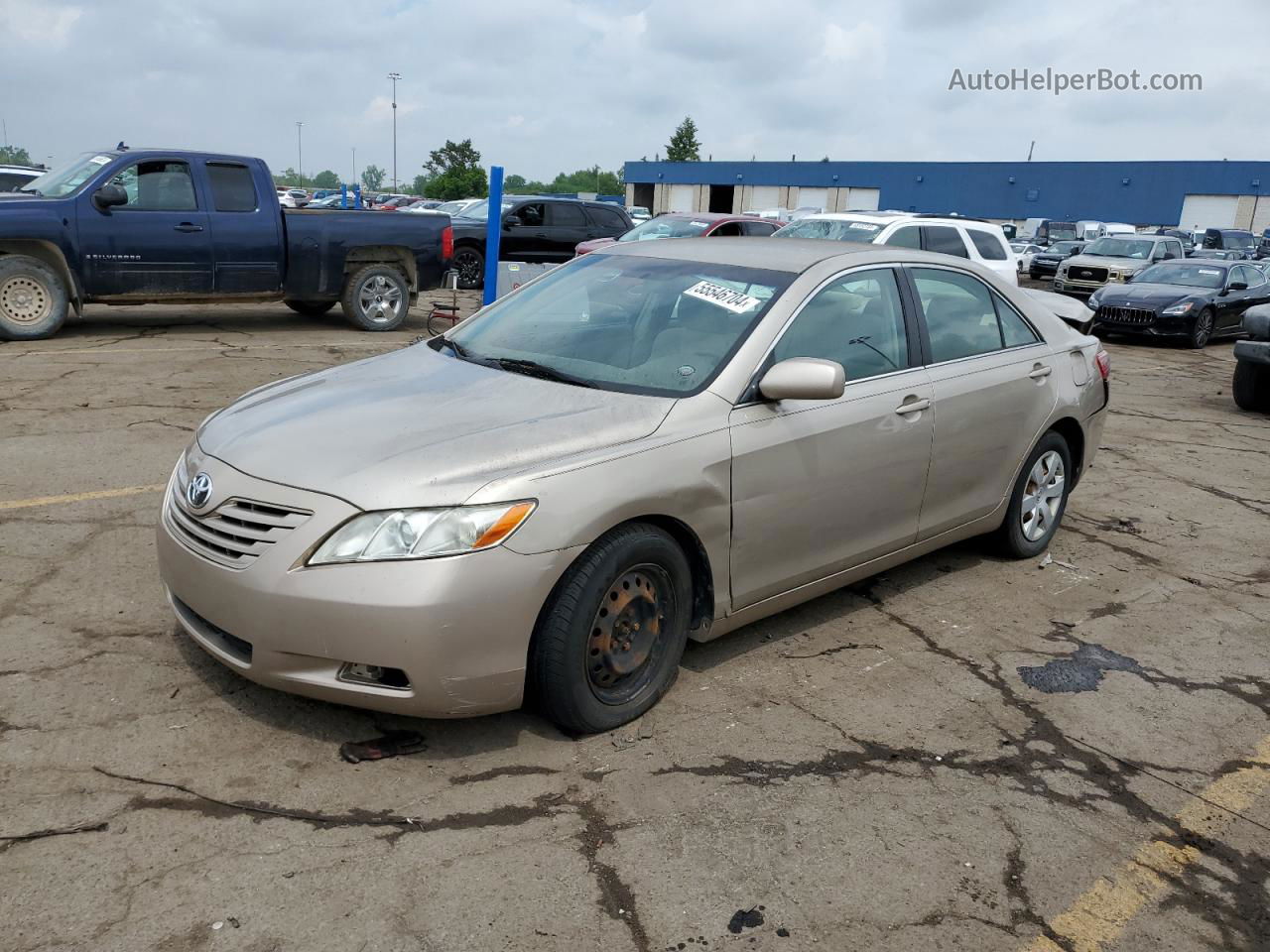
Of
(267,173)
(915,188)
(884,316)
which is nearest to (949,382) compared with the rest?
(884,316)

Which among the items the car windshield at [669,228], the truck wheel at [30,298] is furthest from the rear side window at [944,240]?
the truck wheel at [30,298]

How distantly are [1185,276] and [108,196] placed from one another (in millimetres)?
16581

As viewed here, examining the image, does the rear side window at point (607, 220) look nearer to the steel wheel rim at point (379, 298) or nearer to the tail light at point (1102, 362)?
the steel wheel rim at point (379, 298)

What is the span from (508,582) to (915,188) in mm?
66473

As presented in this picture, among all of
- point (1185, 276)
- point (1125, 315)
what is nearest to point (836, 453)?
point (1125, 315)

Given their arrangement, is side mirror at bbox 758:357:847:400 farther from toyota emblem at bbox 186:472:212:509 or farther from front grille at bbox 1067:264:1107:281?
front grille at bbox 1067:264:1107:281

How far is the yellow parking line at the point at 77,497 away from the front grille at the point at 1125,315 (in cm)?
1541

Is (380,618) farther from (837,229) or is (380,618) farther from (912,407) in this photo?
(837,229)

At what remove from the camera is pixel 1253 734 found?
3.96 metres

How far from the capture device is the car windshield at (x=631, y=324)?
4059 millimetres

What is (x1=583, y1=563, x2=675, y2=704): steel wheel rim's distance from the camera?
3.54m

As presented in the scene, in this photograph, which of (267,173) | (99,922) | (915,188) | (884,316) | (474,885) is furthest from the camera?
(915,188)

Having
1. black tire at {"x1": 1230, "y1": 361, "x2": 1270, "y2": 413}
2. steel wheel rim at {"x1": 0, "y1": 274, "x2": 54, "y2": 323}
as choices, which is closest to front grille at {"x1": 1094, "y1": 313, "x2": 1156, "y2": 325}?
black tire at {"x1": 1230, "y1": 361, "x2": 1270, "y2": 413}

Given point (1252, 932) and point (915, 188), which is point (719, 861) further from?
point (915, 188)
